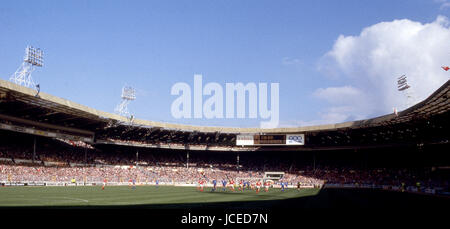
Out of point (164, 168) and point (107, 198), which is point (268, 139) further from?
point (107, 198)

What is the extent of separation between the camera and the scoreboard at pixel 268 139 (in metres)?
70.2

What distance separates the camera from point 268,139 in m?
72.6

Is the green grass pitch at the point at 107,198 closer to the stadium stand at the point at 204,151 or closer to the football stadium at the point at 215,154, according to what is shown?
the football stadium at the point at 215,154

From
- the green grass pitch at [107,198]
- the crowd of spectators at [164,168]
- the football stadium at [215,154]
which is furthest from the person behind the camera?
the crowd of spectators at [164,168]

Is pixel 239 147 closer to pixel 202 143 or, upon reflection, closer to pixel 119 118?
pixel 202 143

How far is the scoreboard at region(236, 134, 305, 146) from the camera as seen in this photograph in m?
70.2

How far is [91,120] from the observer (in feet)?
194

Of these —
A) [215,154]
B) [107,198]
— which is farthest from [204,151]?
[107,198]

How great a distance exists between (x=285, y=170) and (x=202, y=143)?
1992 cm

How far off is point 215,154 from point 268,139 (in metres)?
20.1

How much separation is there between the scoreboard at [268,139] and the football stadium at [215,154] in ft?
0.68

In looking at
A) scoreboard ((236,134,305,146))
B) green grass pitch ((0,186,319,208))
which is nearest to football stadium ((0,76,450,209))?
scoreboard ((236,134,305,146))

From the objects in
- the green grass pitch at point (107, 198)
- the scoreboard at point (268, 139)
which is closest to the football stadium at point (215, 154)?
the scoreboard at point (268, 139)
